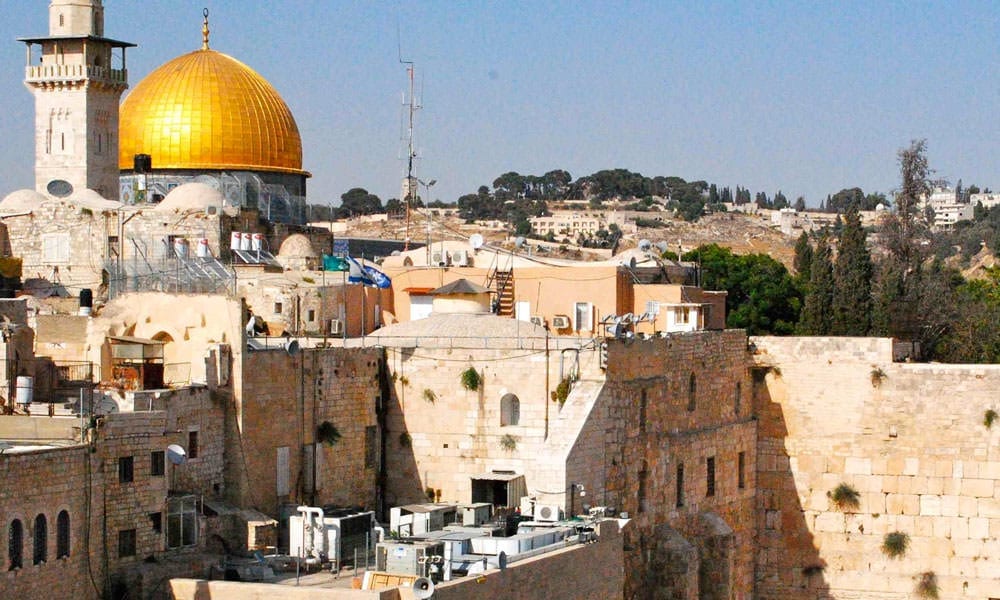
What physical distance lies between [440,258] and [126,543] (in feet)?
45.2

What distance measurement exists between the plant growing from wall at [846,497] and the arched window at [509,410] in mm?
7791

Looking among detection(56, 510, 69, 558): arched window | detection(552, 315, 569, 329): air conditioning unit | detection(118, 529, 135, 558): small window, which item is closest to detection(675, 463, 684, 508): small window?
detection(552, 315, 569, 329): air conditioning unit

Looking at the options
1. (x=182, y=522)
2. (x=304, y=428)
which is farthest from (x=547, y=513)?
(x=182, y=522)

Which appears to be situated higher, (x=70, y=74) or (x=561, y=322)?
(x=70, y=74)

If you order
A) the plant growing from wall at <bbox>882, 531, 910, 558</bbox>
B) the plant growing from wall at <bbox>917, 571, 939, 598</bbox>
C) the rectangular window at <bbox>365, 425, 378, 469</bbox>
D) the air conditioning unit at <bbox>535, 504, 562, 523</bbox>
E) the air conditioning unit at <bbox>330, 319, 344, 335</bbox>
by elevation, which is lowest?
the plant growing from wall at <bbox>917, 571, 939, 598</bbox>

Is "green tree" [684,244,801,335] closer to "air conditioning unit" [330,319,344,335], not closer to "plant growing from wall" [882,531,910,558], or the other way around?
"plant growing from wall" [882,531,910,558]

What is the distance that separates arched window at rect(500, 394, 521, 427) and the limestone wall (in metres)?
7.12

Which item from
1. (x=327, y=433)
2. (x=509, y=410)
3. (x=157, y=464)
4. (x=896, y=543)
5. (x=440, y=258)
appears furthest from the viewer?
(x=440, y=258)

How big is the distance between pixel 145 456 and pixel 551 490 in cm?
609

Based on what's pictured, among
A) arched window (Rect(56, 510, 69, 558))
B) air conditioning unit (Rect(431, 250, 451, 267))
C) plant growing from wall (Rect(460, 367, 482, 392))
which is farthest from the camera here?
air conditioning unit (Rect(431, 250, 451, 267))

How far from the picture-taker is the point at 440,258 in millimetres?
34719

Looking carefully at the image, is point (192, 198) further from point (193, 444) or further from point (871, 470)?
point (871, 470)

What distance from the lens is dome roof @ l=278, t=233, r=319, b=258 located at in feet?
112

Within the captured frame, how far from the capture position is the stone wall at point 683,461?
28031 millimetres
